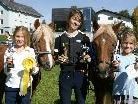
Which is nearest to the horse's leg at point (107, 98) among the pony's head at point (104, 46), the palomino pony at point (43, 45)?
the pony's head at point (104, 46)

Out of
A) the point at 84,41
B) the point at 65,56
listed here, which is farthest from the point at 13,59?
the point at 84,41

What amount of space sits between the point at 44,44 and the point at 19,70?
0.91 m

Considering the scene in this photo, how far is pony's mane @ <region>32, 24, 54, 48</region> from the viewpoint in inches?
287

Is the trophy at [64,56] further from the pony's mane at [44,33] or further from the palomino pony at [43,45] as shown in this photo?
the pony's mane at [44,33]

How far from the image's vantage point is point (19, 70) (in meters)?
6.53

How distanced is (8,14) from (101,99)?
82.2 meters

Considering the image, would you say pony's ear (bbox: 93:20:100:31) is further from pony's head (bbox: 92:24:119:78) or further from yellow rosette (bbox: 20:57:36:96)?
yellow rosette (bbox: 20:57:36:96)

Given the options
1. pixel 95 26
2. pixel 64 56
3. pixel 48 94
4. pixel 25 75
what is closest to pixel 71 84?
pixel 64 56

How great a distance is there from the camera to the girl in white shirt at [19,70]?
646 cm

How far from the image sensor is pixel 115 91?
619cm

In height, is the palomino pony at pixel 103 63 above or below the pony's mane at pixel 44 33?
below

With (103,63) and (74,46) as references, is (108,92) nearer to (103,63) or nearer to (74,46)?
(103,63)

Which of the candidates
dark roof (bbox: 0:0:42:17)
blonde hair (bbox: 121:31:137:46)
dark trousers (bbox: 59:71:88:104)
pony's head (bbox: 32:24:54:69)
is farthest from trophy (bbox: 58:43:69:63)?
dark roof (bbox: 0:0:42:17)

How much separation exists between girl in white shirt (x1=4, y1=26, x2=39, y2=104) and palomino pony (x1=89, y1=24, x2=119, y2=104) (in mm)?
1109
